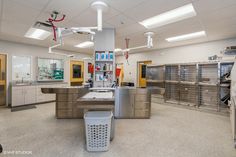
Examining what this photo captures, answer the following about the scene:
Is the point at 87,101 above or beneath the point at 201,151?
above

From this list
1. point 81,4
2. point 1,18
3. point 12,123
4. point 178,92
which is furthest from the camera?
point 178,92

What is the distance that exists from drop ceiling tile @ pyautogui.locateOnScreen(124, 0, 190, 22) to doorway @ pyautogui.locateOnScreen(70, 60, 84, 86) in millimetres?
5429

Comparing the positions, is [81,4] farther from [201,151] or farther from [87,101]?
[201,151]

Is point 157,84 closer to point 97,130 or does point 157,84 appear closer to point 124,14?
point 124,14

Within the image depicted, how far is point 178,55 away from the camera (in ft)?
20.6

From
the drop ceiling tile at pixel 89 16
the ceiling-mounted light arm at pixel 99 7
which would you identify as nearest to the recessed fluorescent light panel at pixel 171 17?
the drop ceiling tile at pixel 89 16

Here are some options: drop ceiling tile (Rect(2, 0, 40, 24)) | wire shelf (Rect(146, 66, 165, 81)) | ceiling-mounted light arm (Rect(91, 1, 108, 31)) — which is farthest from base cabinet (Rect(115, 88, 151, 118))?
drop ceiling tile (Rect(2, 0, 40, 24))

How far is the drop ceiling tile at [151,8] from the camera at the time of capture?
251 centimetres

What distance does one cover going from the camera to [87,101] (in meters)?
2.13

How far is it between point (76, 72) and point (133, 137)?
5901 mm

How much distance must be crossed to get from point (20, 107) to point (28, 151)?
3769 millimetres

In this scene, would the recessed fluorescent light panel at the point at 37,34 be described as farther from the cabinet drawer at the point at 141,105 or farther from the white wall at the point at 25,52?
the cabinet drawer at the point at 141,105

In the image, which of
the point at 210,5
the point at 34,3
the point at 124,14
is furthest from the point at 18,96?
the point at 210,5

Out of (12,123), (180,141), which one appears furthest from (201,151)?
(12,123)
